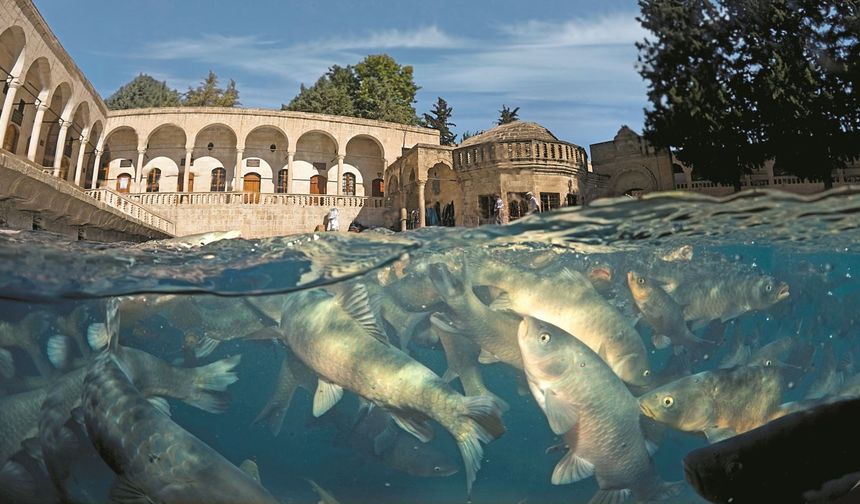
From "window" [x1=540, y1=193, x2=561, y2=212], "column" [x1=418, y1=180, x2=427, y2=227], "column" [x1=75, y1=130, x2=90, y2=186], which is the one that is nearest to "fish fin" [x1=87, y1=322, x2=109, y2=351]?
"window" [x1=540, y1=193, x2=561, y2=212]

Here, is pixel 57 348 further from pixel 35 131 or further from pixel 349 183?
pixel 349 183

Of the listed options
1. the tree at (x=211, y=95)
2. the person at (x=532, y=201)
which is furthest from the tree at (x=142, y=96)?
the person at (x=532, y=201)

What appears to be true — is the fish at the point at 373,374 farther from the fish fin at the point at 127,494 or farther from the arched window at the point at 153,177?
the arched window at the point at 153,177

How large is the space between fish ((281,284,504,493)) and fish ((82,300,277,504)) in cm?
Answer: 121

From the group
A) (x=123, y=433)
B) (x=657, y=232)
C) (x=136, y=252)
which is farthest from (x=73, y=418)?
(x=657, y=232)

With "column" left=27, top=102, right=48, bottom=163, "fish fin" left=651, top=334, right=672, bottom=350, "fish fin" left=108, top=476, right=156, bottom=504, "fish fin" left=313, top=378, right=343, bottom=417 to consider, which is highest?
"column" left=27, top=102, right=48, bottom=163

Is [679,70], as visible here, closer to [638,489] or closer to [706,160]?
[706,160]

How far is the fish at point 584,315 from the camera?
5.07m

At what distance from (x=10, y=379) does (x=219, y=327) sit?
267 cm

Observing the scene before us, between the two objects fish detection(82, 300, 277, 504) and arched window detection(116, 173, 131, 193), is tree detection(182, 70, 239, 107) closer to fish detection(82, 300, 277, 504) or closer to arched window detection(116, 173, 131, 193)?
arched window detection(116, 173, 131, 193)

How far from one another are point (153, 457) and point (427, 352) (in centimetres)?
529

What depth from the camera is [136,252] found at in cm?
676

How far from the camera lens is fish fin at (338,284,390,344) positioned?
5.13 metres

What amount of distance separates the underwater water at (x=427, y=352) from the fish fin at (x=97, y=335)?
0.24 ft
